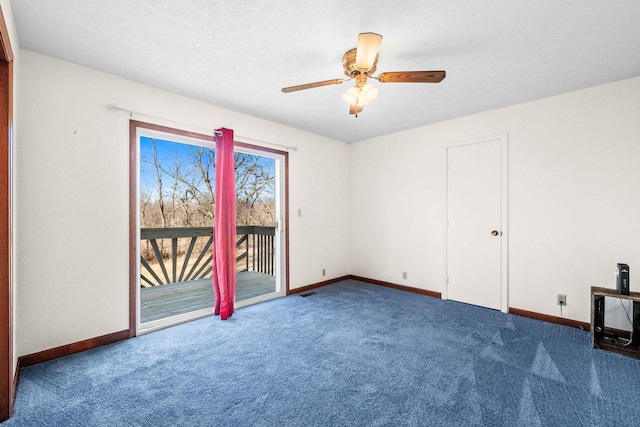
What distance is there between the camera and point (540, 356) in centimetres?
232

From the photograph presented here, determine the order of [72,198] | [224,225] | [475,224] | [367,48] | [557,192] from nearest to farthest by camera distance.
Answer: [367,48]
[72,198]
[557,192]
[224,225]
[475,224]

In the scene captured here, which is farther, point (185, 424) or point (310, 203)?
point (310, 203)

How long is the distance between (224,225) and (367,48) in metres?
2.38

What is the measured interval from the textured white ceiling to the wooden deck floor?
2.57m

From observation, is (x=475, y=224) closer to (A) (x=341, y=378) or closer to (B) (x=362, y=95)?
(B) (x=362, y=95)

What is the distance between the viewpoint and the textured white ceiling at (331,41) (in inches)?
68.8

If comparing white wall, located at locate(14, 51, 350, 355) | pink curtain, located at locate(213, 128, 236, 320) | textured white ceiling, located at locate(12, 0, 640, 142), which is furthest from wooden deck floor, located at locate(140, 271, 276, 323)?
textured white ceiling, located at locate(12, 0, 640, 142)

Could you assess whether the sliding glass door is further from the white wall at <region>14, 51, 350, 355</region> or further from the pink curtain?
the white wall at <region>14, 51, 350, 355</region>

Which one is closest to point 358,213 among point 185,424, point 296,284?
point 296,284

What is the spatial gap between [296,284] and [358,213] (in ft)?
5.62

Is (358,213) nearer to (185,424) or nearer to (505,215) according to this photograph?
(505,215)

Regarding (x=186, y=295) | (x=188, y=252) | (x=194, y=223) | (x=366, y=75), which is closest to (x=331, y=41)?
(x=366, y=75)

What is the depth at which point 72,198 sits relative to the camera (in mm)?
2400

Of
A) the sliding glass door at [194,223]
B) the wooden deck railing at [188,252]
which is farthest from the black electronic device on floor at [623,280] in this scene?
the wooden deck railing at [188,252]
